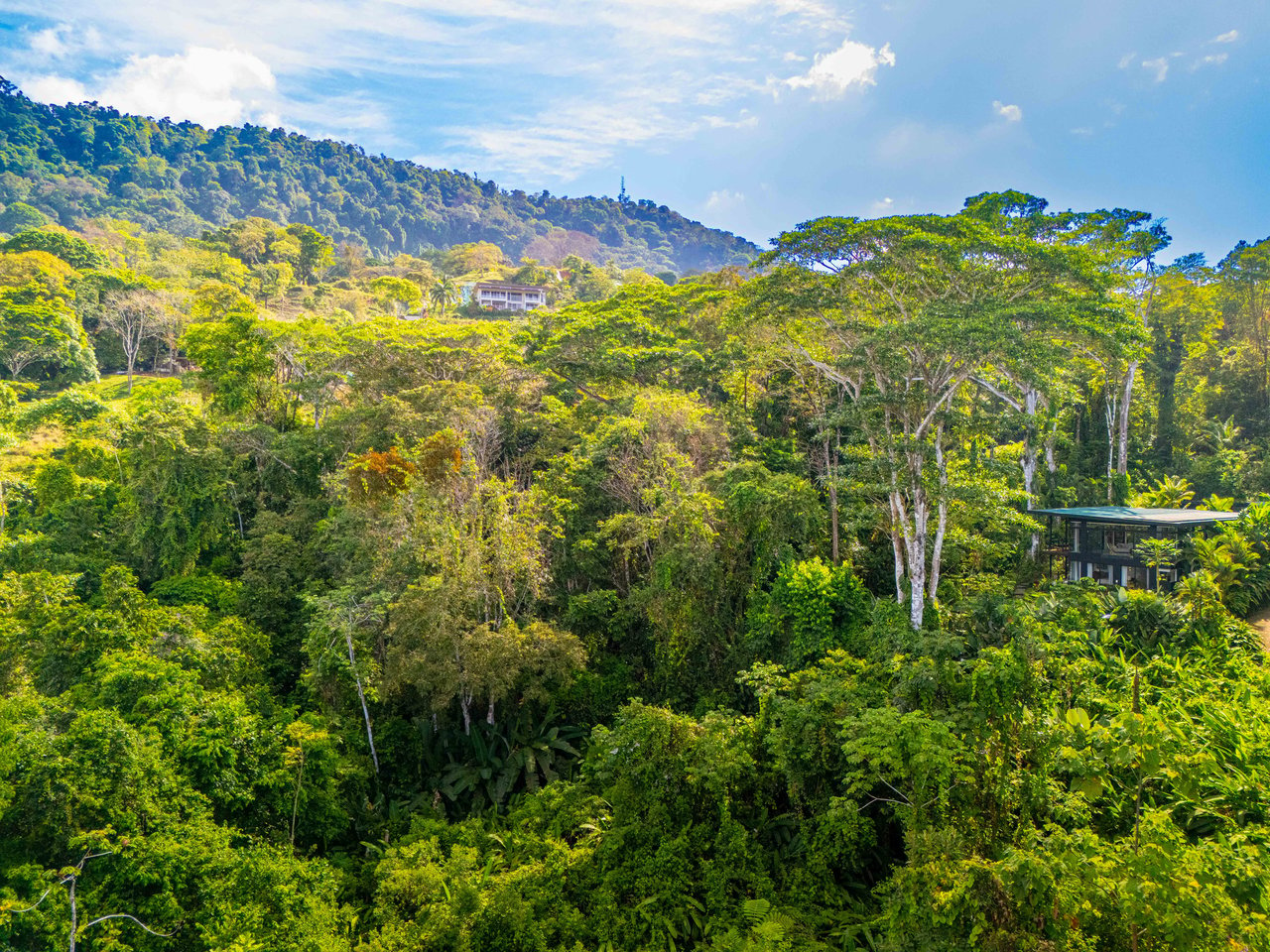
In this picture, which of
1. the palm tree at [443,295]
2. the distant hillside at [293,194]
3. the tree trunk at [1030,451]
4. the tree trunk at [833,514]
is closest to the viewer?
the tree trunk at [833,514]

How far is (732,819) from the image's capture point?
10.2m

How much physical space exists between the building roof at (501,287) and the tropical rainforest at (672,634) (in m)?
37.4

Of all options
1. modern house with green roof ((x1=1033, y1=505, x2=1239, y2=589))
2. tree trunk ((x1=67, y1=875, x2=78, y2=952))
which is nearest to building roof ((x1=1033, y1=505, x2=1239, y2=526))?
modern house with green roof ((x1=1033, y1=505, x2=1239, y2=589))

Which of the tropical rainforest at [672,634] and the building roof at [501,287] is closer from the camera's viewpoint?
the tropical rainforest at [672,634]

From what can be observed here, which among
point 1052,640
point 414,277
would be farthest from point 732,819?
point 414,277

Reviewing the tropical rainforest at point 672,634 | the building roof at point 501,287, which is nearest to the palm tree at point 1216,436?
the tropical rainforest at point 672,634

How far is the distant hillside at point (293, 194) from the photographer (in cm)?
8231

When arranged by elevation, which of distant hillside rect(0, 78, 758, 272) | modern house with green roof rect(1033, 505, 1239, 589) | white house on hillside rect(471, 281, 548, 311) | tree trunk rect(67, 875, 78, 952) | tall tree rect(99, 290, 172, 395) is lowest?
tree trunk rect(67, 875, 78, 952)

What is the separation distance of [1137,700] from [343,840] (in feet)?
37.4

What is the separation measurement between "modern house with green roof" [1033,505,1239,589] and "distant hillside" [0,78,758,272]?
296 ft

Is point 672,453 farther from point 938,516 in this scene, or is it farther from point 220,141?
point 220,141

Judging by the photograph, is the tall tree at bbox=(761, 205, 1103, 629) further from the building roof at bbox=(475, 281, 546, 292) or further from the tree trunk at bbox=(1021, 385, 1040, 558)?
the building roof at bbox=(475, 281, 546, 292)

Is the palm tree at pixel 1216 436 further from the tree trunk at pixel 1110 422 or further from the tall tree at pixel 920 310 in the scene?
the tall tree at pixel 920 310

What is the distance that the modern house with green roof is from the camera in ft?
43.9
